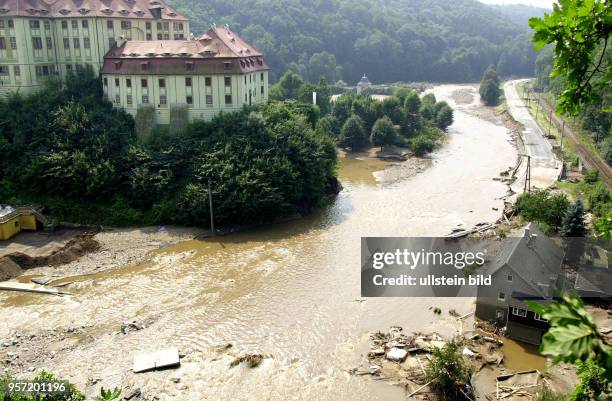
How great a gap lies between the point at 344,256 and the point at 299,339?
10.7m

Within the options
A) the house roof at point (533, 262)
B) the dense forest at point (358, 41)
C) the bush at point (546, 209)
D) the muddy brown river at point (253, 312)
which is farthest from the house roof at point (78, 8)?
the dense forest at point (358, 41)

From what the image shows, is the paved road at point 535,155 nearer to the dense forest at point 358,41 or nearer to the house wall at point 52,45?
the house wall at point 52,45

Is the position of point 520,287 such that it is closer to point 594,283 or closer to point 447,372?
point 594,283

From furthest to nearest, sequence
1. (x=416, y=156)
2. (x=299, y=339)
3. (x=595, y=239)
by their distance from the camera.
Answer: (x=416, y=156), (x=595, y=239), (x=299, y=339)

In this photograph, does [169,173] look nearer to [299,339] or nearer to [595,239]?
[299,339]

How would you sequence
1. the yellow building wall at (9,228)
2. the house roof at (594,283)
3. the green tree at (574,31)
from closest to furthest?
the green tree at (574,31) < the house roof at (594,283) < the yellow building wall at (9,228)

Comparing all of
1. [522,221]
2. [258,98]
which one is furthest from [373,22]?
[522,221]

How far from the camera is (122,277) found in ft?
108

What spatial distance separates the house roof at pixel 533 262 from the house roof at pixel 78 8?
4117 cm

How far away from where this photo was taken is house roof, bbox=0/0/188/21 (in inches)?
1859

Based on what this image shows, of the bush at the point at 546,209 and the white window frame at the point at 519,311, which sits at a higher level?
the bush at the point at 546,209

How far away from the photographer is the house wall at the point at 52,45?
155ft

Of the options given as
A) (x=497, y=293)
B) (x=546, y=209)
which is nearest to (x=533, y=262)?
(x=497, y=293)

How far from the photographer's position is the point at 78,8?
4997 centimetres
